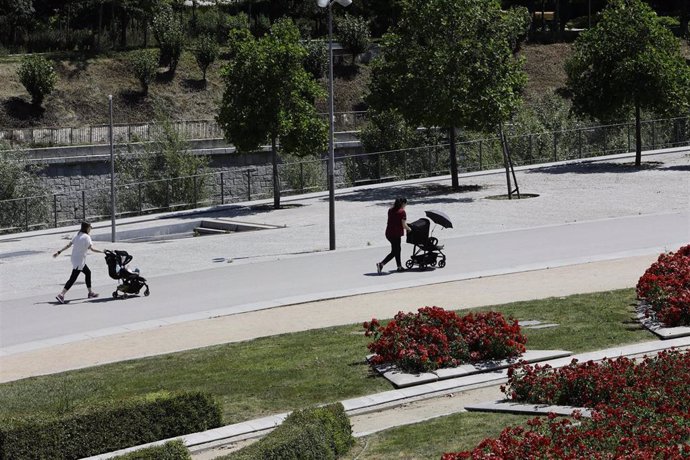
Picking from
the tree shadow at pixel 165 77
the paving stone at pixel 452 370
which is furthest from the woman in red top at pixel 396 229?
the tree shadow at pixel 165 77

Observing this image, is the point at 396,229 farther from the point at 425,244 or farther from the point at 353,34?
the point at 353,34

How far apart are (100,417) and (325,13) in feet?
230

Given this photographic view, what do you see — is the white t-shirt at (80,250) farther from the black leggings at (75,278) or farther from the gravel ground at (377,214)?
the gravel ground at (377,214)

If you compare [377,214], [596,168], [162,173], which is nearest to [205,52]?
[162,173]

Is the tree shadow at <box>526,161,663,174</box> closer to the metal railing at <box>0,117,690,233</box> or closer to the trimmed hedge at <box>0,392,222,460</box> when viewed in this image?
the metal railing at <box>0,117,690,233</box>

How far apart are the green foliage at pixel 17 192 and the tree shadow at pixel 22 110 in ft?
53.8

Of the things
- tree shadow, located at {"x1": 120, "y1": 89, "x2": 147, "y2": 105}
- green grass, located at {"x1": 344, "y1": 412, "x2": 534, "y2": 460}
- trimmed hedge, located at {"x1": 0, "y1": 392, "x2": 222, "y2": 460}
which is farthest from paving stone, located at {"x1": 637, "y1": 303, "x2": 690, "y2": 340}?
tree shadow, located at {"x1": 120, "y1": 89, "x2": 147, "y2": 105}

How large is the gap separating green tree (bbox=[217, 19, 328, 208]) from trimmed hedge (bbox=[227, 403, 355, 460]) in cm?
2508

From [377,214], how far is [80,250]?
13015 millimetres

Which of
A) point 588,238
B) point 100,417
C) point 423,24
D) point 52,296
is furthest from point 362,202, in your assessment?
point 100,417

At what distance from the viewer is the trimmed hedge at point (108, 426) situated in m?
11.6

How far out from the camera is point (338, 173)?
48.1 meters

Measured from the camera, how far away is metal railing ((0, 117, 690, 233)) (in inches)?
1575

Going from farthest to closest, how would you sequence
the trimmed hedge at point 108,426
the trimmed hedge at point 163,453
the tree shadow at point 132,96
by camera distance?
the tree shadow at point 132,96 → the trimmed hedge at point 108,426 → the trimmed hedge at point 163,453
